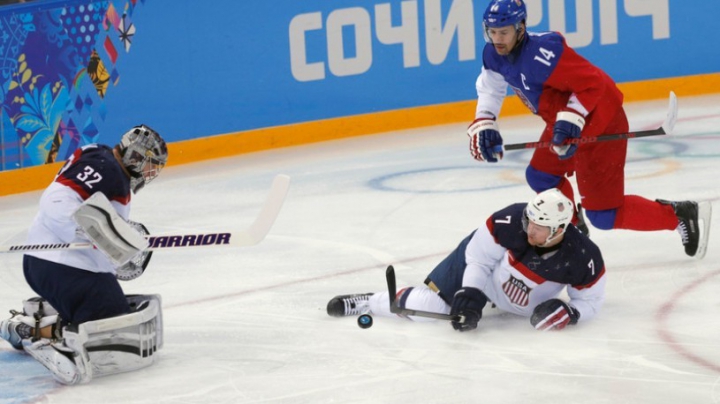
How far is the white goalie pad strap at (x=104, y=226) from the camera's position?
3541 millimetres

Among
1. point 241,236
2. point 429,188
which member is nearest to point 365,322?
point 241,236

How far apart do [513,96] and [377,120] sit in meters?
0.95

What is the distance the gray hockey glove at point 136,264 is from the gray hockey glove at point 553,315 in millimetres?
1227

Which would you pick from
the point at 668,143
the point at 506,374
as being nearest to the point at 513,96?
the point at 668,143

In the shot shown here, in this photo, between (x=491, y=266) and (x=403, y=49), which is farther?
(x=403, y=49)

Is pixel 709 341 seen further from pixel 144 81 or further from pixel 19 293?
pixel 144 81

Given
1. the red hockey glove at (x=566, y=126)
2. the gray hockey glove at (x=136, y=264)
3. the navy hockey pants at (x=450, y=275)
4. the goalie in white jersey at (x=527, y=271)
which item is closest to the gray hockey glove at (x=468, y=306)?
the goalie in white jersey at (x=527, y=271)

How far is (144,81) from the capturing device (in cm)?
745

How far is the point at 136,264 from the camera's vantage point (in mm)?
3932

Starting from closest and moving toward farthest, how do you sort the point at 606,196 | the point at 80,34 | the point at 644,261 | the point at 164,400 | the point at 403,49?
the point at 164,400 → the point at 606,196 → the point at 644,261 → the point at 80,34 → the point at 403,49

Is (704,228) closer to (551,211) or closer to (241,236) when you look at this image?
(551,211)

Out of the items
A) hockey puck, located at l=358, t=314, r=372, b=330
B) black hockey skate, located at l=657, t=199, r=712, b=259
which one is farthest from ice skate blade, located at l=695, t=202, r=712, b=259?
hockey puck, located at l=358, t=314, r=372, b=330

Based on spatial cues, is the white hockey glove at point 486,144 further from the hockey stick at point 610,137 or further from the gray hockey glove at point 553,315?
the gray hockey glove at point 553,315

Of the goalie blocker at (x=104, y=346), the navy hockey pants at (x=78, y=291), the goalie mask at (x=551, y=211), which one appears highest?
the goalie mask at (x=551, y=211)
